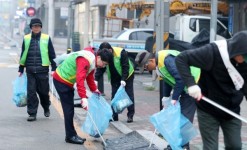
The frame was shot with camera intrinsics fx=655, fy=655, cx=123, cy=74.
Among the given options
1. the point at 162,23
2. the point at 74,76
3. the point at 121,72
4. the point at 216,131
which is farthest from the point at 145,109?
the point at 216,131

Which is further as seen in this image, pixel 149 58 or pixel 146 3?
pixel 146 3

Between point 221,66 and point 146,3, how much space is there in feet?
84.0

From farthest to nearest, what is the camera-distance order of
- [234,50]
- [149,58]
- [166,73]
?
1. [149,58]
2. [166,73]
3. [234,50]

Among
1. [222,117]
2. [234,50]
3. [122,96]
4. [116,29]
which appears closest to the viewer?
[234,50]

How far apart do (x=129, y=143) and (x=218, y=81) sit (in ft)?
11.5

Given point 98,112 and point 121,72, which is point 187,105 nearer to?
point 98,112

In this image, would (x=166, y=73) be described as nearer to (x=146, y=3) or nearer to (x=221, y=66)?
(x=221, y=66)

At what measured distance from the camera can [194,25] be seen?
85.9 ft

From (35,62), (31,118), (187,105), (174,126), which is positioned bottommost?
(31,118)

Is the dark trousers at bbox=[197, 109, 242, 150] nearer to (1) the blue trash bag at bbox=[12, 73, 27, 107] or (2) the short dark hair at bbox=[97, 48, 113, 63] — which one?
(2) the short dark hair at bbox=[97, 48, 113, 63]

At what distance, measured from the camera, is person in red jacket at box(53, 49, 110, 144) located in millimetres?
8969

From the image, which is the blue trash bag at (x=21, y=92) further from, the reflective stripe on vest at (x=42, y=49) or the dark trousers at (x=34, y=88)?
the reflective stripe on vest at (x=42, y=49)

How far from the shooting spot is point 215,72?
6.07m

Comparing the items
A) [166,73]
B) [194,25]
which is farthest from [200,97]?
[194,25]
